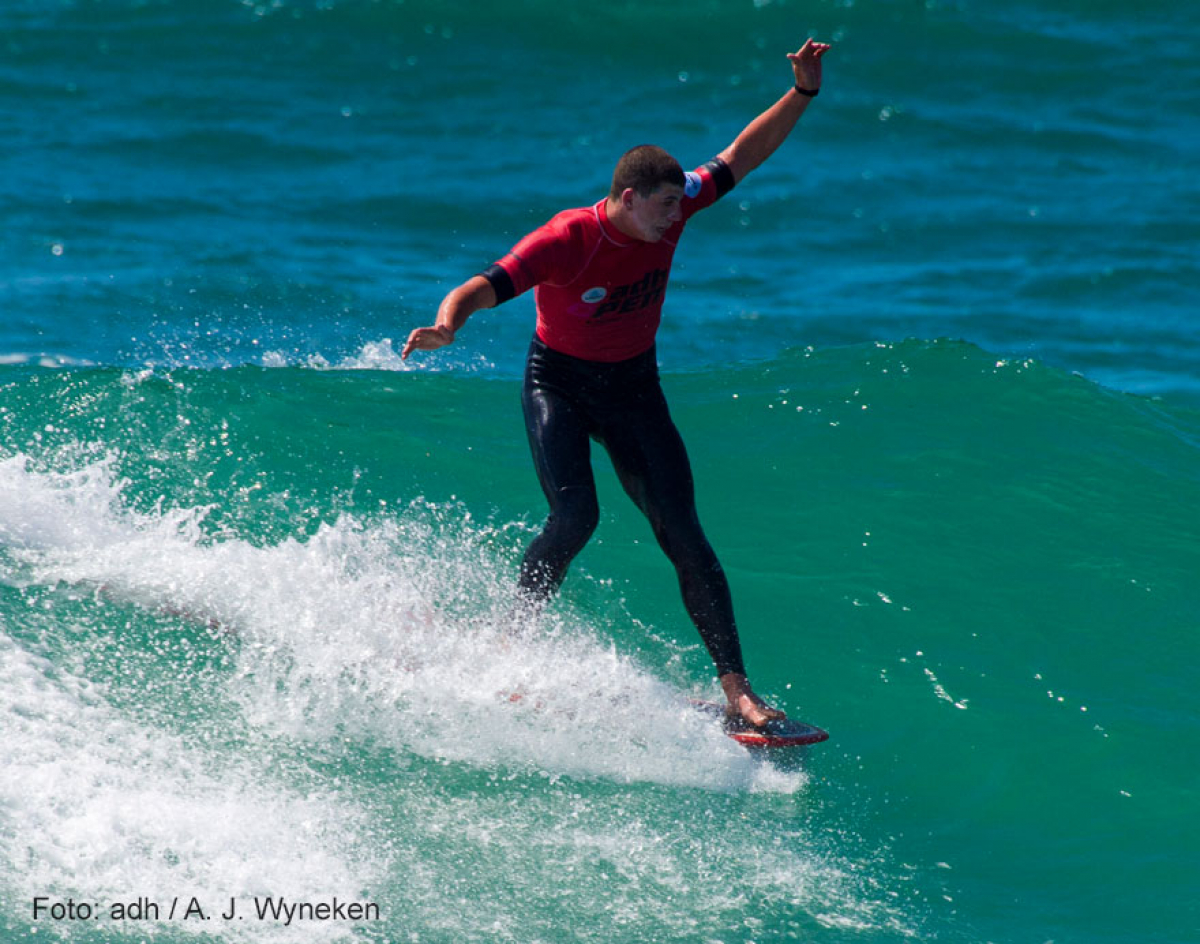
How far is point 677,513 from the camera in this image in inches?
192

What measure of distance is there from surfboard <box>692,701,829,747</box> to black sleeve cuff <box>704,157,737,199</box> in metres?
2.03

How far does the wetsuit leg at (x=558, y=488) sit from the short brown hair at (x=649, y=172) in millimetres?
880

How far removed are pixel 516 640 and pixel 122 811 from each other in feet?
5.14

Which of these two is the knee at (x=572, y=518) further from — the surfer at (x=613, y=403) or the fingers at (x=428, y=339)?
the fingers at (x=428, y=339)

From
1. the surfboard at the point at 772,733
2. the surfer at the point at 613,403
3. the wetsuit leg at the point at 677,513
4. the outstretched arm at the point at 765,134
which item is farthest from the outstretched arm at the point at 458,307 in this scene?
the surfboard at the point at 772,733

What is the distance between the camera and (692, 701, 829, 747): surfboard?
485 centimetres

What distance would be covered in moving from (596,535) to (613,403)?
2.10 m

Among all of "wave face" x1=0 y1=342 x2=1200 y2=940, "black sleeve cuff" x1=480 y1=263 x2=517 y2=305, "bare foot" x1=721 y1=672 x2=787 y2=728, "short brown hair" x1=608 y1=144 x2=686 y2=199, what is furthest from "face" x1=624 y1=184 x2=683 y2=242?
"bare foot" x1=721 y1=672 x2=787 y2=728

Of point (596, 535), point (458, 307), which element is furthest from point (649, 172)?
point (596, 535)

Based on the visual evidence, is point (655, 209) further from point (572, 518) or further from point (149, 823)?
point (149, 823)

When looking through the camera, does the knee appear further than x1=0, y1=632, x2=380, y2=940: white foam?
Yes

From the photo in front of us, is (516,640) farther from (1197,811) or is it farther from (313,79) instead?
(313,79)

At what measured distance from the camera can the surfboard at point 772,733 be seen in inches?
191

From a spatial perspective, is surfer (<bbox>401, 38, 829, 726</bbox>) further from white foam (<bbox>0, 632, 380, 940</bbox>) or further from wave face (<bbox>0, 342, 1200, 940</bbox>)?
white foam (<bbox>0, 632, 380, 940</bbox>)
